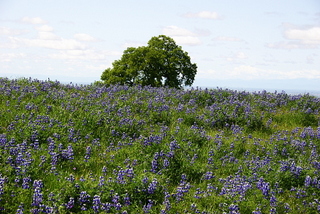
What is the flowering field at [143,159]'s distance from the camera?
16.7 feet

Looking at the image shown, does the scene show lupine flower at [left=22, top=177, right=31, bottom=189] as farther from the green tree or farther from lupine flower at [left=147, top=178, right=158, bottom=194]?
the green tree

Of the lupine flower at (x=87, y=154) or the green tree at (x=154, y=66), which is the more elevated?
the green tree at (x=154, y=66)

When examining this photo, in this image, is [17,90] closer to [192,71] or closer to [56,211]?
[56,211]

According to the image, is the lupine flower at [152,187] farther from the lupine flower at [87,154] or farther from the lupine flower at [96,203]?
the lupine flower at [87,154]

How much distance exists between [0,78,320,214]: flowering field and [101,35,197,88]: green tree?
62.4ft

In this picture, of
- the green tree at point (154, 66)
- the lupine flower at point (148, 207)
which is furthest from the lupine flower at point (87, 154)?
the green tree at point (154, 66)

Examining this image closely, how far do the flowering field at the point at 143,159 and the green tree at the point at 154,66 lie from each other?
19.0 m

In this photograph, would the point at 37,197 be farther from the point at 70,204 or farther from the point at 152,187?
the point at 152,187

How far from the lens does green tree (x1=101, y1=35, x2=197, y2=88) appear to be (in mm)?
30375

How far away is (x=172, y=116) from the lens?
1032cm

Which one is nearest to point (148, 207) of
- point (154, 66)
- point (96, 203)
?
point (96, 203)

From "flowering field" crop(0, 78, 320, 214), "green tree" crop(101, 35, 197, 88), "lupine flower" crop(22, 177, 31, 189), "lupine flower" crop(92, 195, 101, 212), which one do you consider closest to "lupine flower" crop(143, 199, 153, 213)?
"flowering field" crop(0, 78, 320, 214)

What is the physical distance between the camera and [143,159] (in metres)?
6.60

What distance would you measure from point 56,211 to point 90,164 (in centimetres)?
184
